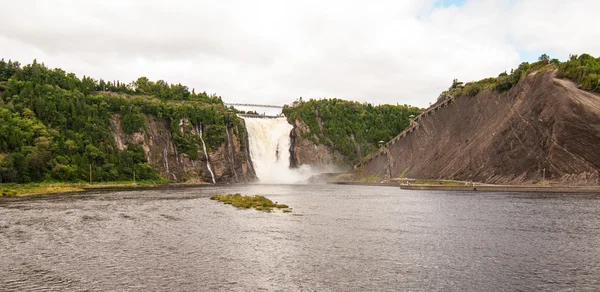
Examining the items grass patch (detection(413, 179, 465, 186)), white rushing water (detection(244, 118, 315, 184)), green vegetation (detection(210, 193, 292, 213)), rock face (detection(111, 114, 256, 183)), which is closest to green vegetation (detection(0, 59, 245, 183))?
rock face (detection(111, 114, 256, 183))

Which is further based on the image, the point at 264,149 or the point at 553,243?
the point at 264,149

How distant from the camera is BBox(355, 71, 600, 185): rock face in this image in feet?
247

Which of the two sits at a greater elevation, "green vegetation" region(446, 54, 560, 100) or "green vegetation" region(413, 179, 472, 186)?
"green vegetation" region(446, 54, 560, 100)

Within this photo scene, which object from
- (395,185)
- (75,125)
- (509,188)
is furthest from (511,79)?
(75,125)

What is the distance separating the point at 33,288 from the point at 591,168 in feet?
247

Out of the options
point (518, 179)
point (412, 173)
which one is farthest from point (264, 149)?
point (518, 179)

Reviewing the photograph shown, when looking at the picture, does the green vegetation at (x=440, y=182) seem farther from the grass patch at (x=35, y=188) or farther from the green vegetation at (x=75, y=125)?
the green vegetation at (x=75, y=125)

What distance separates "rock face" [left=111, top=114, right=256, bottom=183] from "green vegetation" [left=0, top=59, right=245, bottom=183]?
2113 millimetres

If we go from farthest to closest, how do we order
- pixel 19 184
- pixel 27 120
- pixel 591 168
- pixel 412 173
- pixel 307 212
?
pixel 27 120
pixel 412 173
pixel 19 184
pixel 591 168
pixel 307 212

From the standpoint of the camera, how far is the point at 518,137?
86.9 m

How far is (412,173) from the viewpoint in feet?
395

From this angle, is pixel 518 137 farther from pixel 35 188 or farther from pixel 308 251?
pixel 35 188

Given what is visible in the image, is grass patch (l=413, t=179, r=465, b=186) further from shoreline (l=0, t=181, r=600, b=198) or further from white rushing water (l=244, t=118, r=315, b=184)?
white rushing water (l=244, t=118, r=315, b=184)

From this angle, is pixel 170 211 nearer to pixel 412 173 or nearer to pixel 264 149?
pixel 412 173
